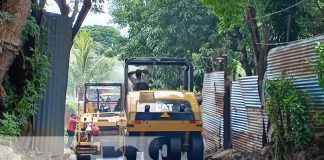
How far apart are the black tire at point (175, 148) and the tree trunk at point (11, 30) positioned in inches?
182

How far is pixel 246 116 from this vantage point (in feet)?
36.1

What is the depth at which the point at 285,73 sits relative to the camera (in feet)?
28.3

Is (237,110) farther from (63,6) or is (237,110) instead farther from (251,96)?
(63,6)

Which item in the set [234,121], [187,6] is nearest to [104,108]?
[187,6]

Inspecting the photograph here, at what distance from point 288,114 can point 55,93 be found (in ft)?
14.2

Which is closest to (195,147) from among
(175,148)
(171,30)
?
(175,148)

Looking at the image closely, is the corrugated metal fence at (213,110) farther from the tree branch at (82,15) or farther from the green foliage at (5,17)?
the green foliage at (5,17)

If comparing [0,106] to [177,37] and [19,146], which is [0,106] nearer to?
[19,146]

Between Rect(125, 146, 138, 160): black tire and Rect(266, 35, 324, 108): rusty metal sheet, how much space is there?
137 inches

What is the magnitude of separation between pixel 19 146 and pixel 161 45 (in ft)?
34.9

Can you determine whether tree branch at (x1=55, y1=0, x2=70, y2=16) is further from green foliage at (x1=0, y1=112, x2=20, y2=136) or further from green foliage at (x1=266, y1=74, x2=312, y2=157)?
green foliage at (x1=266, y1=74, x2=312, y2=157)

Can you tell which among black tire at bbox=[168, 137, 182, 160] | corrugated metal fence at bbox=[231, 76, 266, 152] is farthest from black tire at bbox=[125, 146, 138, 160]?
corrugated metal fence at bbox=[231, 76, 266, 152]

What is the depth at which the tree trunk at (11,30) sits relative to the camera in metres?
6.31

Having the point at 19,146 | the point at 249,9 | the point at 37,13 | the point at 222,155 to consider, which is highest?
the point at 249,9
